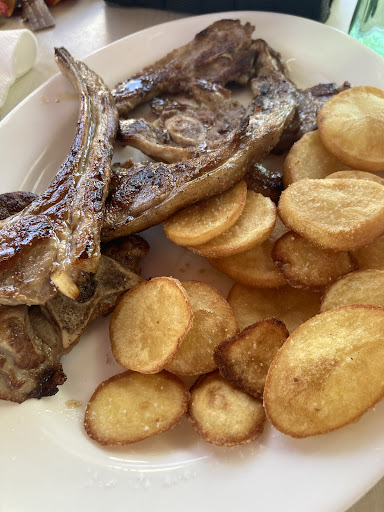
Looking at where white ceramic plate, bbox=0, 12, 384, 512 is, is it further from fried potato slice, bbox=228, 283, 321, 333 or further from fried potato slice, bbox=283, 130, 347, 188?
fried potato slice, bbox=283, 130, 347, 188

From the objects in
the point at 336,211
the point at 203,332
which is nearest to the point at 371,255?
the point at 336,211

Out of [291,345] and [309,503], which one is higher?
[291,345]

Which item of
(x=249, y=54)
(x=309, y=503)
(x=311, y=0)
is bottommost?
(x=309, y=503)

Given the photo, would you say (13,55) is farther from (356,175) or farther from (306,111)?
(356,175)

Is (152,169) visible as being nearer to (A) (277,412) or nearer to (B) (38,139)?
(B) (38,139)

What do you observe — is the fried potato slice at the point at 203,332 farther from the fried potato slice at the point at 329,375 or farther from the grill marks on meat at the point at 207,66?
the grill marks on meat at the point at 207,66

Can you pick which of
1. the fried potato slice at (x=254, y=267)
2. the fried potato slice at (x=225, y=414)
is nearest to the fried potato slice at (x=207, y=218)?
the fried potato slice at (x=254, y=267)

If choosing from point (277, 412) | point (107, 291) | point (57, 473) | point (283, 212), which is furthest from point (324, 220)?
point (57, 473)
